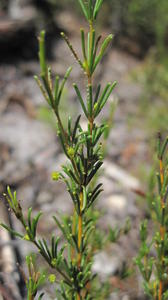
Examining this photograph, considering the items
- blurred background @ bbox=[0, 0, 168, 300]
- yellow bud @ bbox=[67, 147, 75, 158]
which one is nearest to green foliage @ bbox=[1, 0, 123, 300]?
yellow bud @ bbox=[67, 147, 75, 158]

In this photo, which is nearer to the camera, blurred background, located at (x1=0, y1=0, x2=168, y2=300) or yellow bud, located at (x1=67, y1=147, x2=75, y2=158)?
yellow bud, located at (x1=67, y1=147, x2=75, y2=158)

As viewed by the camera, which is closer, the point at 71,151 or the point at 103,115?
the point at 71,151

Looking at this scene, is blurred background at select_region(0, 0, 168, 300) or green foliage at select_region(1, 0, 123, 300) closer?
green foliage at select_region(1, 0, 123, 300)

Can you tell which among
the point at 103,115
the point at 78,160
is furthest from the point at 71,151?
the point at 103,115

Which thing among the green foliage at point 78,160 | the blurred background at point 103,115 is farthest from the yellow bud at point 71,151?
the blurred background at point 103,115

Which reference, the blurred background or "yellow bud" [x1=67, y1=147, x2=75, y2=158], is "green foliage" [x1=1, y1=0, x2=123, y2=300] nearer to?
"yellow bud" [x1=67, y1=147, x2=75, y2=158]

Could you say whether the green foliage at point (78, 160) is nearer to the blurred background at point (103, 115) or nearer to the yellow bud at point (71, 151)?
the yellow bud at point (71, 151)

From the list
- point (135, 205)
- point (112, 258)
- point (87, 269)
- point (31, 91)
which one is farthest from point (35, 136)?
point (87, 269)

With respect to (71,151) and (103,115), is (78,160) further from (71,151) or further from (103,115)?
(103,115)
